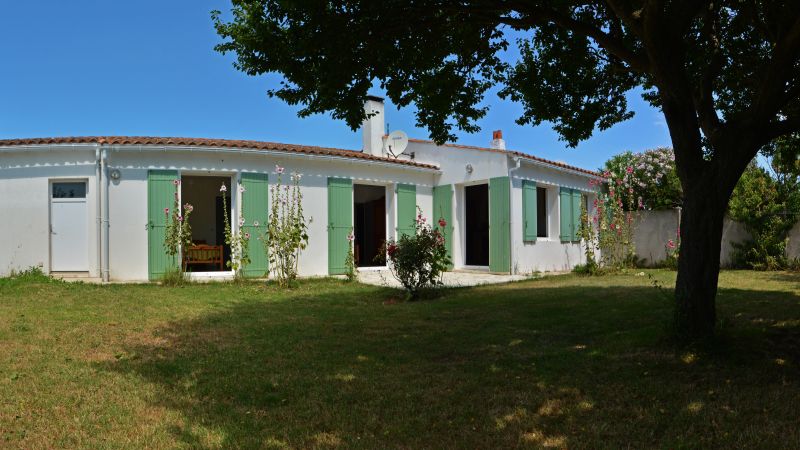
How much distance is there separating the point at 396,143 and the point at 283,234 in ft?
17.5

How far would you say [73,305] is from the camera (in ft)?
23.0

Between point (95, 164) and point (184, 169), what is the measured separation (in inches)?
61.2

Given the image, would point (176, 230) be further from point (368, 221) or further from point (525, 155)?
point (525, 155)

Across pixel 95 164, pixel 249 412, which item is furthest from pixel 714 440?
pixel 95 164

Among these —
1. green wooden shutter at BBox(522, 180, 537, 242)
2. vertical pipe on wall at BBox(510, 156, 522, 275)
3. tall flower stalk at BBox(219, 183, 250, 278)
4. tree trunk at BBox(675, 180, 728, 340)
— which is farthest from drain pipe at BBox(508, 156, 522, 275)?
tree trunk at BBox(675, 180, 728, 340)

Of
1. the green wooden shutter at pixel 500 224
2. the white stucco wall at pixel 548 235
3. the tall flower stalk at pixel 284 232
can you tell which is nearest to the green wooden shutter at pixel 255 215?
the tall flower stalk at pixel 284 232

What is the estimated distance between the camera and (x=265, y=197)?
35.8 feet

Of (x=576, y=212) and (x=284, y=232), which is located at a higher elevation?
(x=576, y=212)

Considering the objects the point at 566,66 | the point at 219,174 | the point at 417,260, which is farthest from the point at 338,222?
the point at 566,66

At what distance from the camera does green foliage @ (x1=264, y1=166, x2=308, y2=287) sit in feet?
32.0

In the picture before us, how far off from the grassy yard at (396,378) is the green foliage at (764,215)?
Answer: 6.97 metres

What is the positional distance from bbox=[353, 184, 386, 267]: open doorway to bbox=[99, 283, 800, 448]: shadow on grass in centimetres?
850

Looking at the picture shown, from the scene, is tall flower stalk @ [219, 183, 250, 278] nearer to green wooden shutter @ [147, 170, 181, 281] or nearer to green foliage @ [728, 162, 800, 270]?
green wooden shutter @ [147, 170, 181, 281]

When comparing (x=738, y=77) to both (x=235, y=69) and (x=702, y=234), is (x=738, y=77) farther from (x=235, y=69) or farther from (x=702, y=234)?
(x=235, y=69)
